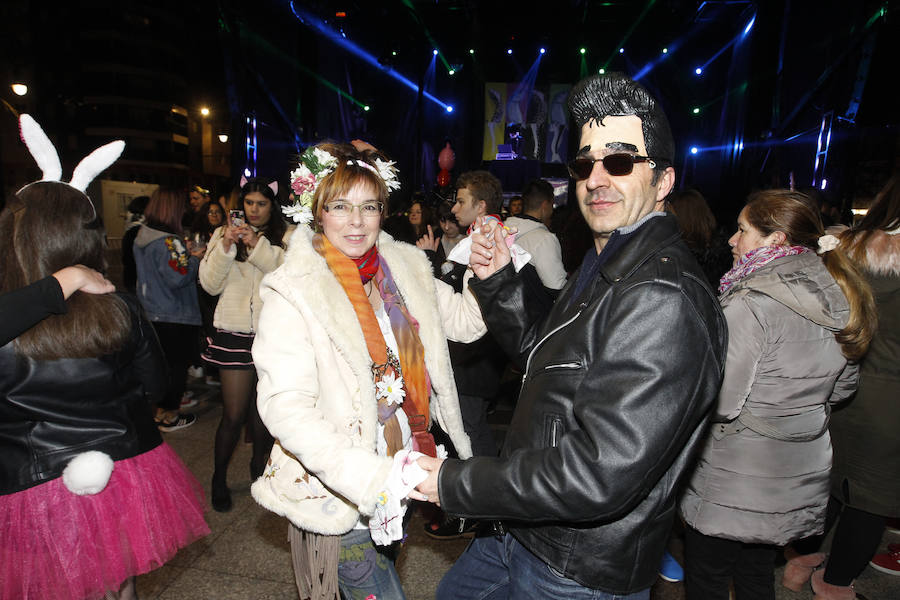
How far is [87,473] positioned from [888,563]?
4453 millimetres

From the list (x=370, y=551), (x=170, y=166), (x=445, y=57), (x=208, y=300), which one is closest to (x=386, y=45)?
(x=445, y=57)

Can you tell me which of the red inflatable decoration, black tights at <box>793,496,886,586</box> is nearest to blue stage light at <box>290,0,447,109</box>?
the red inflatable decoration

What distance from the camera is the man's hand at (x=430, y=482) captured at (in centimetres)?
131

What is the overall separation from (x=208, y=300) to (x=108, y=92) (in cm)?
5588

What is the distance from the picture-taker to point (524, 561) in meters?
1.44

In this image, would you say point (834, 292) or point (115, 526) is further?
point (834, 292)

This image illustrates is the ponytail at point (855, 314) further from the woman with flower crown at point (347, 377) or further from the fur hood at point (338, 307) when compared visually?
the fur hood at point (338, 307)

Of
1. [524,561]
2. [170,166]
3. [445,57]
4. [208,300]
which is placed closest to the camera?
[524,561]

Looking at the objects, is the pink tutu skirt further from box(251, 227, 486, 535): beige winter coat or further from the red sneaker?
the red sneaker

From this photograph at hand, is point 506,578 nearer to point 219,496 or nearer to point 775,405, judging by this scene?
point 775,405

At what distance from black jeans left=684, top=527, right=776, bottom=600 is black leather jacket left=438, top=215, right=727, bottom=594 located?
1032 mm

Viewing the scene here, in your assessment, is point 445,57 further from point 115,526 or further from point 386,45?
point 115,526

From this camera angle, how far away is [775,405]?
79.2 inches

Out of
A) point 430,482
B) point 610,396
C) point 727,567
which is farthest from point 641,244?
point 727,567
